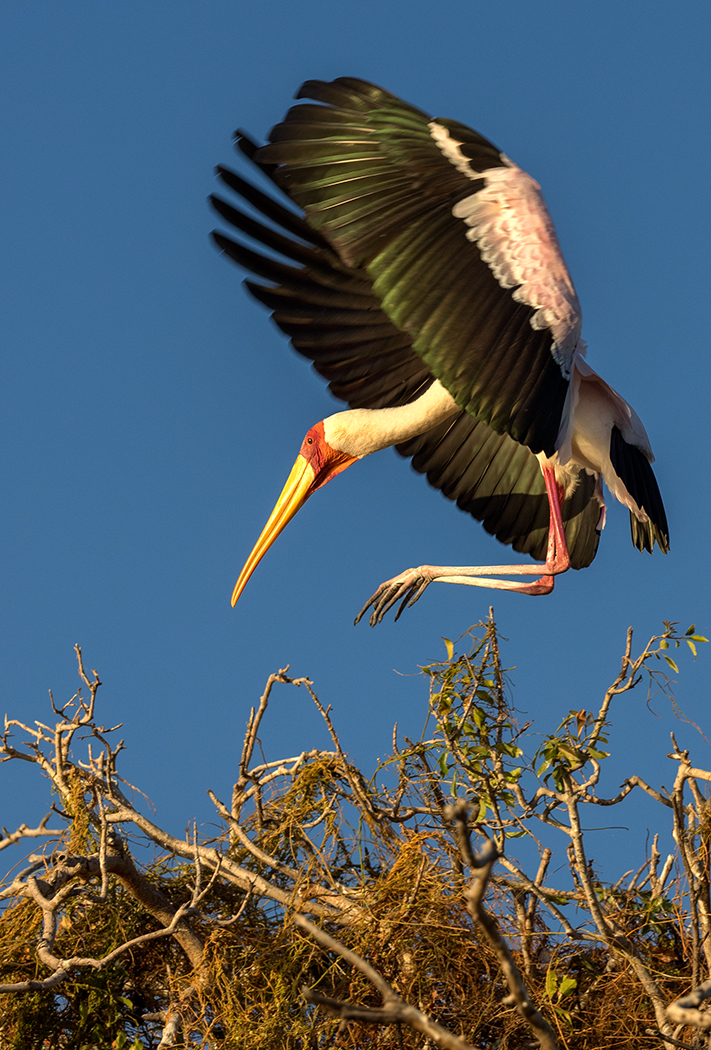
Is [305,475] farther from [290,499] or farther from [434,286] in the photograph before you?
[434,286]

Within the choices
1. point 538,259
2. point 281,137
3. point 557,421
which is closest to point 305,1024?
point 557,421

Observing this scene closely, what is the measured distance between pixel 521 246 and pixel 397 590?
1.55 m

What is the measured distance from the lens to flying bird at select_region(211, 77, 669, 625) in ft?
13.8

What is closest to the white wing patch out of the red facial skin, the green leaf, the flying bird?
the flying bird

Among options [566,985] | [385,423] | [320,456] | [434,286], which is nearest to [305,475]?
[320,456]

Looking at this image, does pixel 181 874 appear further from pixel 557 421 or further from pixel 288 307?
pixel 288 307

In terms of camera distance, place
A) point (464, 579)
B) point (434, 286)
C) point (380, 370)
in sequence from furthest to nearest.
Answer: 1. point (380, 370)
2. point (464, 579)
3. point (434, 286)

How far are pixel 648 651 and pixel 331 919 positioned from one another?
1.25 m

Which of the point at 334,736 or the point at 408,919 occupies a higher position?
the point at 334,736

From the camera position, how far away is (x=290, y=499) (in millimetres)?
5613

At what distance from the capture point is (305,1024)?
339 cm

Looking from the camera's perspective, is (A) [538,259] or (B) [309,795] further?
(A) [538,259]

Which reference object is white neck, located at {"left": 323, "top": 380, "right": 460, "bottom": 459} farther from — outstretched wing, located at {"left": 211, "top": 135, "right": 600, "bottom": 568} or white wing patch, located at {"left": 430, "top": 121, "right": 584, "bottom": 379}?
white wing patch, located at {"left": 430, "top": 121, "right": 584, "bottom": 379}

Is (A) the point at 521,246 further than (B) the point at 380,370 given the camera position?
No
